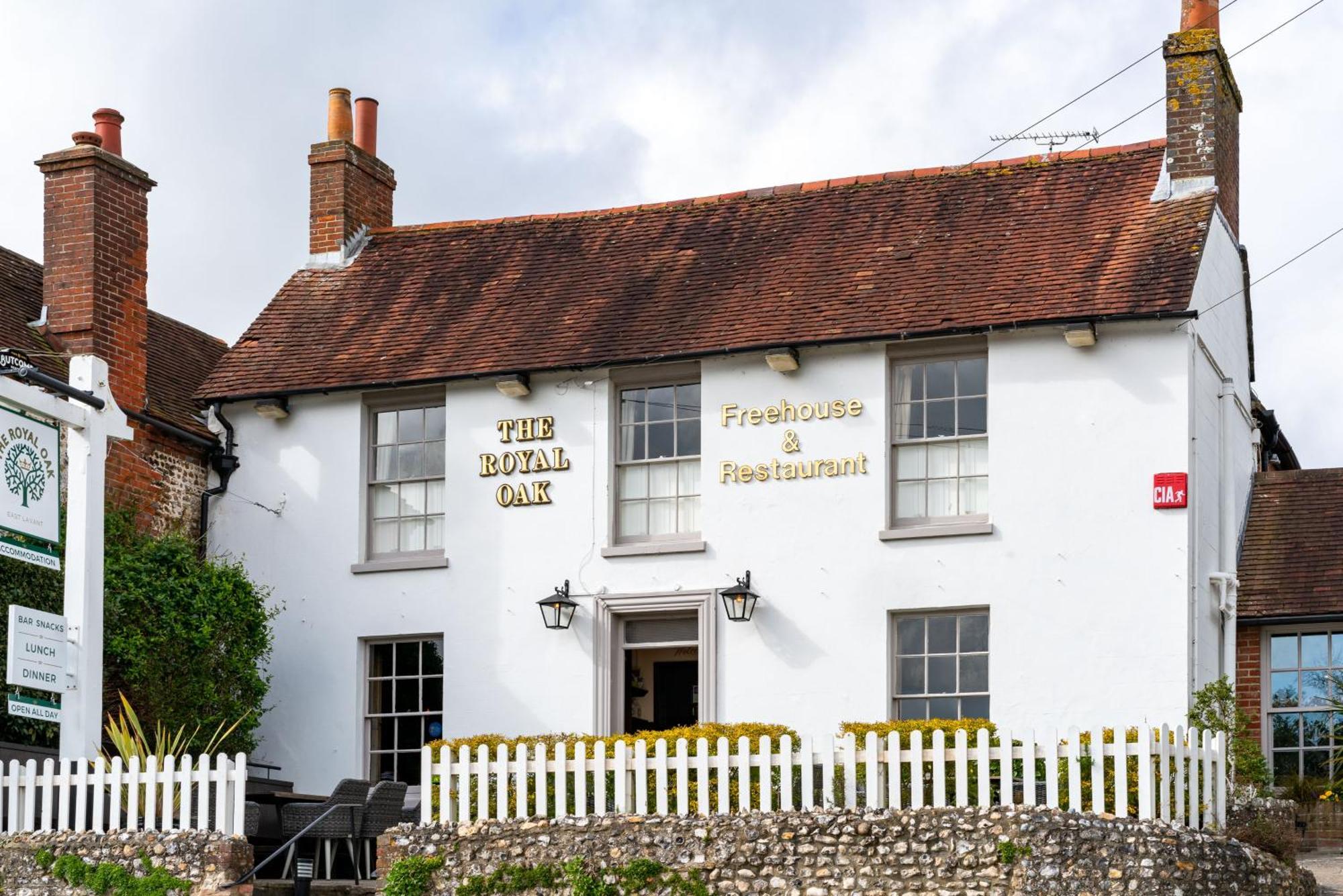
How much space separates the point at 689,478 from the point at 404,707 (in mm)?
3795

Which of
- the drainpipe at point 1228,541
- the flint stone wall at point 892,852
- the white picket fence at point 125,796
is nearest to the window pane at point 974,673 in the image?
the drainpipe at point 1228,541

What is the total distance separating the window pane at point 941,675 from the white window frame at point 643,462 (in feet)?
8.20

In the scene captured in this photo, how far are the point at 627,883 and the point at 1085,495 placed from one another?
6192 millimetres

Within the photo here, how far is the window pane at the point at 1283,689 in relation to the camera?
19.2m

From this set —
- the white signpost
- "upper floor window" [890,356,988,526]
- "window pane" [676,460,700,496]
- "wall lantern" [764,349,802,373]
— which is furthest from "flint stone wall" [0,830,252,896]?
"upper floor window" [890,356,988,526]

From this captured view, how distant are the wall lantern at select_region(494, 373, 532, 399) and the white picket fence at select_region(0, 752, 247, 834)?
5.61m

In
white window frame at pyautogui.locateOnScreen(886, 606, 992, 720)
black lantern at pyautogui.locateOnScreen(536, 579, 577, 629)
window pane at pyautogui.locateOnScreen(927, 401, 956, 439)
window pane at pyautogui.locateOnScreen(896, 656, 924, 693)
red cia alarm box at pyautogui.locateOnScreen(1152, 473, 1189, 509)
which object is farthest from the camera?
black lantern at pyautogui.locateOnScreen(536, 579, 577, 629)

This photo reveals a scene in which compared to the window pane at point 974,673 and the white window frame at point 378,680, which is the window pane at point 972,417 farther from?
the white window frame at point 378,680

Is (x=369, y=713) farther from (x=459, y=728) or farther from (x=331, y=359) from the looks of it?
(x=331, y=359)

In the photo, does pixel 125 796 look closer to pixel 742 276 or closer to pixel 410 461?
pixel 410 461

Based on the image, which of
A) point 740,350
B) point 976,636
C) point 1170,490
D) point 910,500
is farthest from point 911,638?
point 740,350

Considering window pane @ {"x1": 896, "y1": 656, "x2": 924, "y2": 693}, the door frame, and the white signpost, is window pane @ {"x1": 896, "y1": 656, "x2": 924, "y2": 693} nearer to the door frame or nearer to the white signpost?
the door frame

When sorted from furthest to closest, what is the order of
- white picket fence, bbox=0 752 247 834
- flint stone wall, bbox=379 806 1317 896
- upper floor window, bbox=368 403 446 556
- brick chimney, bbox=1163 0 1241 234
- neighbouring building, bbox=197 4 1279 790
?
1. upper floor window, bbox=368 403 446 556
2. brick chimney, bbox=1163 0 1241 234
3. neighbouring building, bbox=197 4 1279 790
4. white picket fence, bbox=0 752 247 834
5. flint stone wall, bbox=379 806 1317 896

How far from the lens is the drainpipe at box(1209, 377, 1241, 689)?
18391mm
